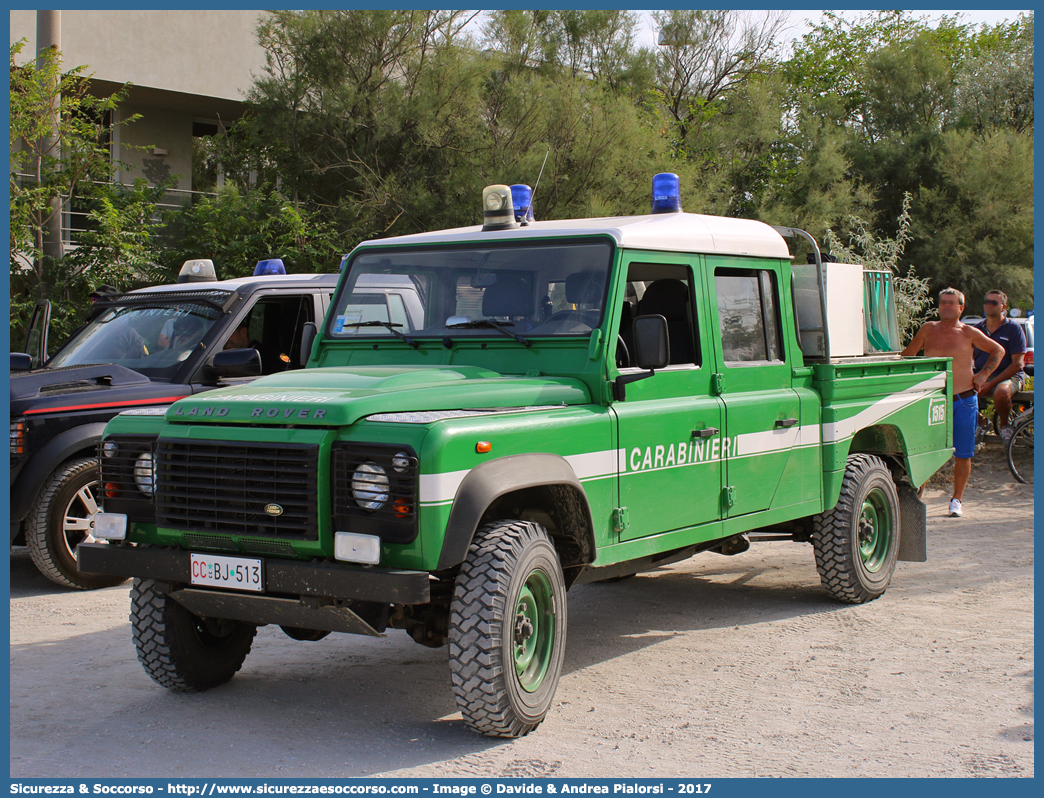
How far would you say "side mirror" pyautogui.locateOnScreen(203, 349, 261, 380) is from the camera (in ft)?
22.2

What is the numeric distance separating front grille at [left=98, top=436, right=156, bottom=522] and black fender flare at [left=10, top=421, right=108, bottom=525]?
2.44m

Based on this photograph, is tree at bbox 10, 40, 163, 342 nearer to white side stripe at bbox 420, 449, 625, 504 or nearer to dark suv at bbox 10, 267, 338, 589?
dark suv at bbox 10, 267, 338, 589

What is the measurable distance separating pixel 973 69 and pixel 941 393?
23.6 meters

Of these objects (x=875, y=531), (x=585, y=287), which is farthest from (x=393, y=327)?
(x=875, y=531)

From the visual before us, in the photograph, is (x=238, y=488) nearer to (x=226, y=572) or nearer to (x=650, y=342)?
(x=226, y=572)

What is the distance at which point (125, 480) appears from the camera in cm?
462

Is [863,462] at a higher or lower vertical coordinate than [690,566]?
higher

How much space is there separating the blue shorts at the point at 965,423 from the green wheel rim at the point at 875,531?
3.08 meters

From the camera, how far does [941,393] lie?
7570 mm

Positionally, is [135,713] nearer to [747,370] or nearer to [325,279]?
[747,370]

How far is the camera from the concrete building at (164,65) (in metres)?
17.8

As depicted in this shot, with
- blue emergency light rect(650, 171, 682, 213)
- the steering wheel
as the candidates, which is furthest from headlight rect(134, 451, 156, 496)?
blue emergency light rect(650, 171, 682, 213)

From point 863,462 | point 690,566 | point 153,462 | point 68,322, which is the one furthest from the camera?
point 68,322

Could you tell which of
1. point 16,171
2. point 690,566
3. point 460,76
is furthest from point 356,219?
point 690,566
